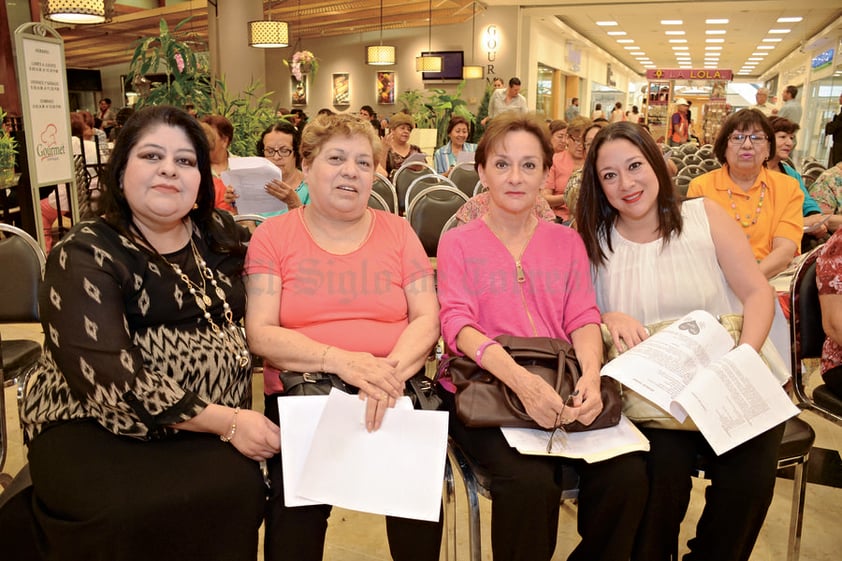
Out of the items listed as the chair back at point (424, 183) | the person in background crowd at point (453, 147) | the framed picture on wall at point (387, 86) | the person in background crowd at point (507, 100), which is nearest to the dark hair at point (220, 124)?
the chair back at point (424, 183)

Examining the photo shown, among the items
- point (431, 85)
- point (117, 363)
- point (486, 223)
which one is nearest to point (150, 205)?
point (117, 363)

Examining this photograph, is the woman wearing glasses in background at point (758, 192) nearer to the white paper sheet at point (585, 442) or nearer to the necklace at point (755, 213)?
the necklace at point (755, 213)

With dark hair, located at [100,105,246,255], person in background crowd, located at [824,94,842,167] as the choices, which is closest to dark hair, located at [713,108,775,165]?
dark hair, located at [100,105,246,255]

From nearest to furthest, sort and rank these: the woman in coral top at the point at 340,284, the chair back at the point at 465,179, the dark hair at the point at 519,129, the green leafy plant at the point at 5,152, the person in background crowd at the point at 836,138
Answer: the woman in coral top at the point at 340,284 → the dark hair at the point at 519,129 → the green leafy plant at the point at 5,152 → the chair back at the point at 465,179 → the person in background crowd at the point at 836,138

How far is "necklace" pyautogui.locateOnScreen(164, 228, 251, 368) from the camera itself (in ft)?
5.78

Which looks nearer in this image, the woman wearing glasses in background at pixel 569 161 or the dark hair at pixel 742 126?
the dark hair at pixel 742 126

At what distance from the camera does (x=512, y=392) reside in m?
1.76

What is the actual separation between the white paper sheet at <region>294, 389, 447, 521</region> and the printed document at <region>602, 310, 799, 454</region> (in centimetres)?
51

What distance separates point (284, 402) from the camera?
1646 mm

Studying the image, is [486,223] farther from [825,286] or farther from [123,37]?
[123,37]

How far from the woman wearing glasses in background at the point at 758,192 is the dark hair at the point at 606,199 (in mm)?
1192

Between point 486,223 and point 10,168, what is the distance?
5.02 meters

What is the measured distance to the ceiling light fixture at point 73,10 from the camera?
16.9 feet

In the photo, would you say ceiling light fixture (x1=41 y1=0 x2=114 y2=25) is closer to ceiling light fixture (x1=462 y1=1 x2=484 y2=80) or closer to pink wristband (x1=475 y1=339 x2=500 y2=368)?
pink wristband (x1=475 y1=339 x2=500 y2=368)
